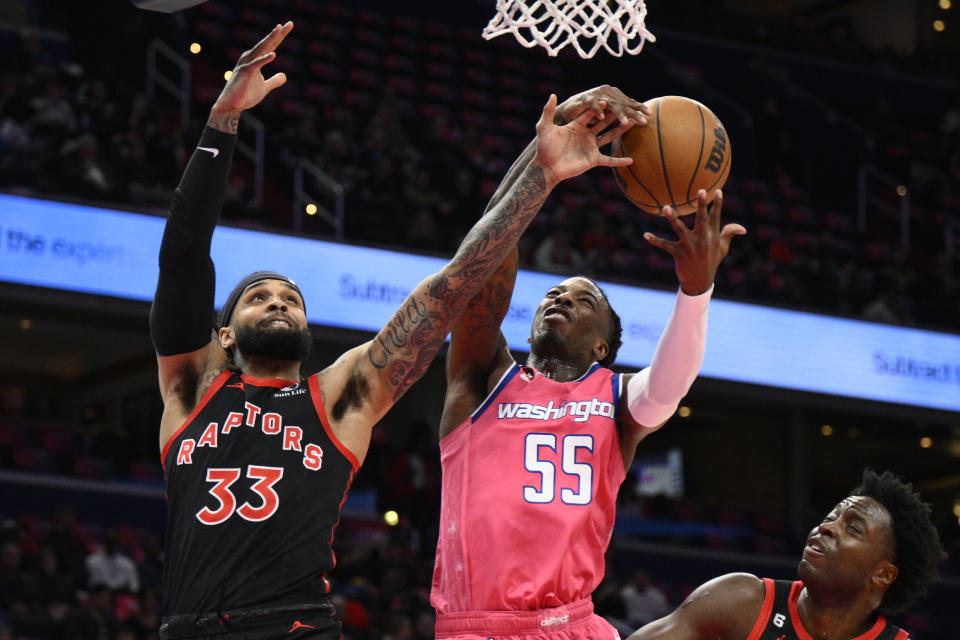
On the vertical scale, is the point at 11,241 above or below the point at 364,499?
above

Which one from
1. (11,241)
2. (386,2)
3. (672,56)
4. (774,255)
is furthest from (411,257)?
(672,56)

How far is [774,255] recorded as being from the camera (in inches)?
638

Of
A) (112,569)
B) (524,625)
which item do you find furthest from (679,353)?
(112,569)

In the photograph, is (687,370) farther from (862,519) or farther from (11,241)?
(11,241)

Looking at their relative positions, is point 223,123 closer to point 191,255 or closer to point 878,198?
point 191,255

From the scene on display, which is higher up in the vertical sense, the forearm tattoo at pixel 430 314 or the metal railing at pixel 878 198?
the metal railing at pixel 878 198

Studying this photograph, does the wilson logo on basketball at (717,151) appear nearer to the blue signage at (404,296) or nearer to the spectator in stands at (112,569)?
the spectator in stands at (112,569)

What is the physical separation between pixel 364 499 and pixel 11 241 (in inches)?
171

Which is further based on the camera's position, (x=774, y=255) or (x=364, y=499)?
(x=774, y=255)

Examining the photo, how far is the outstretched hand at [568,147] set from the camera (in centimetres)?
405

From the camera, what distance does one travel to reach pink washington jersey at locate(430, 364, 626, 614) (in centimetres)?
395

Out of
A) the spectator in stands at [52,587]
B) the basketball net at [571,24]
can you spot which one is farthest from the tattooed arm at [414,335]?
the spectator in stands at [52,587]

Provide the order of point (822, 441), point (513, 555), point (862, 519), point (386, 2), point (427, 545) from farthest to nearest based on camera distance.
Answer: point (822, 441), point (386, 2), point (427, 545), point (862, 519), point (513, 555)

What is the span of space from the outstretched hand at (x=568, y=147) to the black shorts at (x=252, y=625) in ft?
4.77
